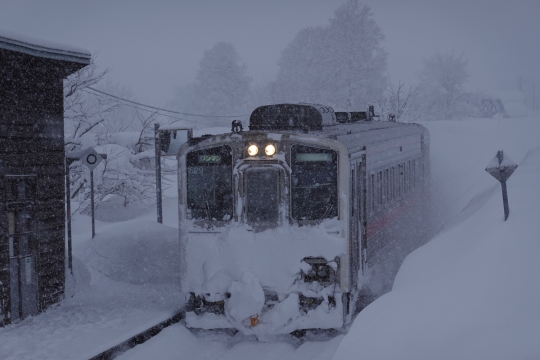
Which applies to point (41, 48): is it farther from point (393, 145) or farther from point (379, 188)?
point (393, 145)

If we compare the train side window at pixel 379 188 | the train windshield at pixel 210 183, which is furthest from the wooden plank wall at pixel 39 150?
the train side window at pixel 379 188

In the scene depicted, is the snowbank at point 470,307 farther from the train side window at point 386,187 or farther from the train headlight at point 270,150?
the train side window at point 386,187

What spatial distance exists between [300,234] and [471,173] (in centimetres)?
1704

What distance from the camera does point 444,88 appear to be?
49.8 meters

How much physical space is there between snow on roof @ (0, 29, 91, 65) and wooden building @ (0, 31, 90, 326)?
0.01m

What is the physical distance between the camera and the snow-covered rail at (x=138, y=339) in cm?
770

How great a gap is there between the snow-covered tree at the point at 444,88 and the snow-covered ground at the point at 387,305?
122ft

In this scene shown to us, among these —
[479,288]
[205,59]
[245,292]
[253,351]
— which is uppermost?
[205,59]

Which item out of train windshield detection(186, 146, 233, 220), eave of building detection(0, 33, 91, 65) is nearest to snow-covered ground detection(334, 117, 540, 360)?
train windshield detection(186, 146, 233, 220)

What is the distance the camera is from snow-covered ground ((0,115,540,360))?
15.9ft

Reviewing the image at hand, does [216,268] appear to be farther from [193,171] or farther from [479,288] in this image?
[479,288]

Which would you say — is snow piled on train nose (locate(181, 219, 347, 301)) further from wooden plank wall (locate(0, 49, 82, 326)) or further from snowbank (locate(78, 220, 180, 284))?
snowbank (locate(78, 220, 180, 284))

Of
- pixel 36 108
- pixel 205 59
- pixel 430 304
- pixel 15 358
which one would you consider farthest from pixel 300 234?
pixel 205 59

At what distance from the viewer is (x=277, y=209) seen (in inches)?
331
